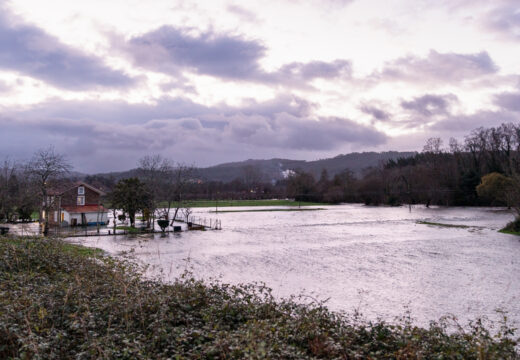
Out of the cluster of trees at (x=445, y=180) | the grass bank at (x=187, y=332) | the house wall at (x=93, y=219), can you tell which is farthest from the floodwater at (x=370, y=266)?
the cluster of trees at (x=445, y=180)

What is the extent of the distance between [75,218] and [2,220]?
10460 mm

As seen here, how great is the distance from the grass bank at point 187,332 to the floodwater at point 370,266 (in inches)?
147

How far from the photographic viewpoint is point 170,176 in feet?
166

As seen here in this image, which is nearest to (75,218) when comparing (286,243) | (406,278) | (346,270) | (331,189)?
(286,243)

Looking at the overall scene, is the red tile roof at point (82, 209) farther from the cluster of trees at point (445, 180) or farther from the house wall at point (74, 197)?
the cluster of trees at point (445, 180)

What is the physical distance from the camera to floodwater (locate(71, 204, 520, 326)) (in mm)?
13203

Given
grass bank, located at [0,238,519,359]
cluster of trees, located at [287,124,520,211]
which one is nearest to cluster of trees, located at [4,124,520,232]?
cluster of trees, located at [287,124,520,211]

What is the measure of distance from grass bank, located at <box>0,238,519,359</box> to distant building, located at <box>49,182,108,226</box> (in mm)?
37770

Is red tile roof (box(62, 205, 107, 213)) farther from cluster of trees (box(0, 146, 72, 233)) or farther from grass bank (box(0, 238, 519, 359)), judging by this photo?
grass bank (box(0, 238, 519, 359))

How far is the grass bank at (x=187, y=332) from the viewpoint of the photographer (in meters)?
6.16

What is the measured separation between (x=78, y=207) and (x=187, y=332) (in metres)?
43.0

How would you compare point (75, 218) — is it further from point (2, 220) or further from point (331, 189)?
point (331, 189)

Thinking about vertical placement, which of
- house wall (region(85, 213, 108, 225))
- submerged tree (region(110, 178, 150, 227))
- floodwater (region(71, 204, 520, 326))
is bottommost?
floodwater (region(71, 204, 520, 326))

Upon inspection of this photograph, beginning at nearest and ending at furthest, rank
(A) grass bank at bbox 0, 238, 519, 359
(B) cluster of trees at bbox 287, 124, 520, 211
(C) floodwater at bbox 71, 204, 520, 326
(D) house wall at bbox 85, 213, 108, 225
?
1. (A) grass bank at bbox 0, 238, 519, 359
2. (C) floodwater at bbox 71, 204, 520, 326
3. (D) house wall at bbox 85, 213, 108, 225
4. (B) cluster of trees at bbox 287, 124, 520, 211
